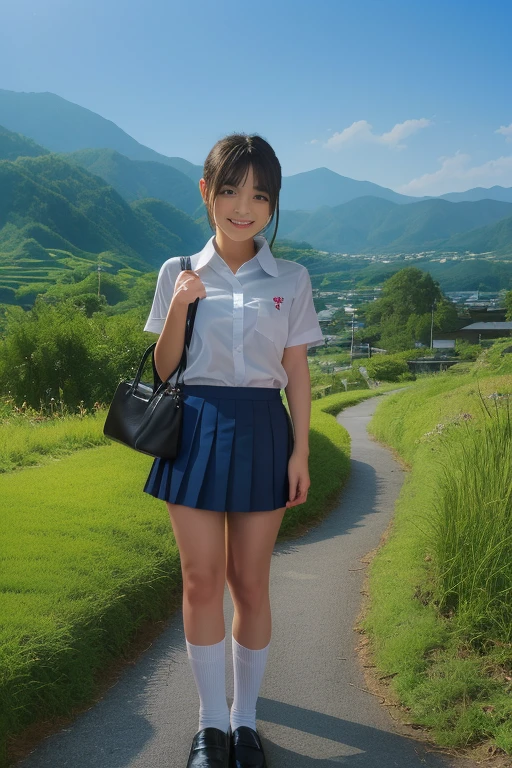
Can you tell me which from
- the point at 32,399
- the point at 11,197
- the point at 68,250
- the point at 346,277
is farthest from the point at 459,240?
the point at 32,399

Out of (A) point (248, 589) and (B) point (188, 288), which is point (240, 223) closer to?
(B) point (188, 288)

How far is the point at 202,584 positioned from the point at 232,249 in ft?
3.22

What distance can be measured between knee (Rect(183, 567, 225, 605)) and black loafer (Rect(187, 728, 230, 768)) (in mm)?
418

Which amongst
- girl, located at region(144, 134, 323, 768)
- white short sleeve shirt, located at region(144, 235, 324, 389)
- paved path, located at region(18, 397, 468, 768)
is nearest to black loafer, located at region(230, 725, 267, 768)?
girl, located at region(144, 134, 323, 768)

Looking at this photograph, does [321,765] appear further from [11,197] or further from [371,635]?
[11,197]

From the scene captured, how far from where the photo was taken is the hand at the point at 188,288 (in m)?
2.12

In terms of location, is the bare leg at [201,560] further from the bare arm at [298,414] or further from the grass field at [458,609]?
the grass field at [458,609]

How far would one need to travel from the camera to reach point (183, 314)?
213 cm

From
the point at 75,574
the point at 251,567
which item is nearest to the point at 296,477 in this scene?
the point at 251,567

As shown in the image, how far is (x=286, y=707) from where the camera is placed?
9.45ft

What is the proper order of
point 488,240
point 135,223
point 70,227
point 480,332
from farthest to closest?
point 135,223, point 70,227, point 488,240, point 480,332

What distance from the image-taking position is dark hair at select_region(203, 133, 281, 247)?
2150mm

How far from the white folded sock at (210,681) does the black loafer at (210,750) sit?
23 millimetres

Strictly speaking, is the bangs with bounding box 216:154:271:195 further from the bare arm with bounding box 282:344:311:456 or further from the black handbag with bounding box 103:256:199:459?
the bare arm with bounding box 282:344:311:456
